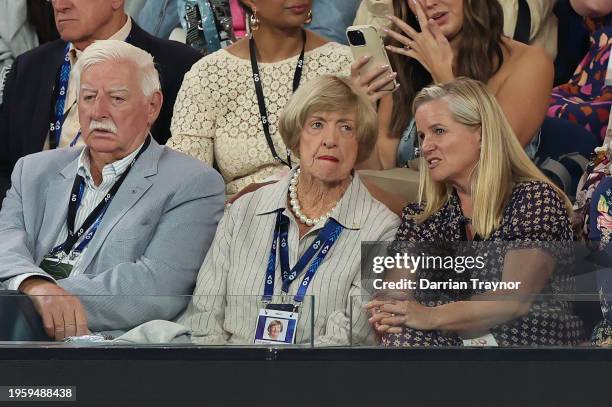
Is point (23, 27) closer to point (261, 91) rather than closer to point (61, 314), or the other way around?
point (261, 91)

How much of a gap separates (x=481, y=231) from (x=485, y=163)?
8.3 inches

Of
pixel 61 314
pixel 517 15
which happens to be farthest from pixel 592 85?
pixel 61 314

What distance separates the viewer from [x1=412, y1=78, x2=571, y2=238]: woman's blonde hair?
12.7 ft

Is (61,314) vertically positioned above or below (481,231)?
below

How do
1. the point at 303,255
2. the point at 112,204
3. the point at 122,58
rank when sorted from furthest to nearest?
the point at 122,58 < the point at 112,204 < the point at 303,255

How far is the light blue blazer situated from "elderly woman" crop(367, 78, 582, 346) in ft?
2.18

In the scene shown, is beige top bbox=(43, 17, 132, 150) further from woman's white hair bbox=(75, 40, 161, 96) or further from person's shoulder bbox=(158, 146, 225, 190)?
person's shoulder bbox=(158, 146, 225, 190)

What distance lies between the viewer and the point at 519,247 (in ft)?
11.4

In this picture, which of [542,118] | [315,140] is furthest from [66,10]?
[542,118]

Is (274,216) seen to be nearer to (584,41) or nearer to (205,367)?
(205,367)

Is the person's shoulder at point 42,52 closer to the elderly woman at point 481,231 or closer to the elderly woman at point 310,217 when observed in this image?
the elderly woman at point 310,217

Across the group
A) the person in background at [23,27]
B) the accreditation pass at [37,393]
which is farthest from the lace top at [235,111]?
the accreditation pass at [37,393]

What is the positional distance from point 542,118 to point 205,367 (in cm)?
190

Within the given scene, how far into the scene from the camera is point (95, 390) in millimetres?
3236
